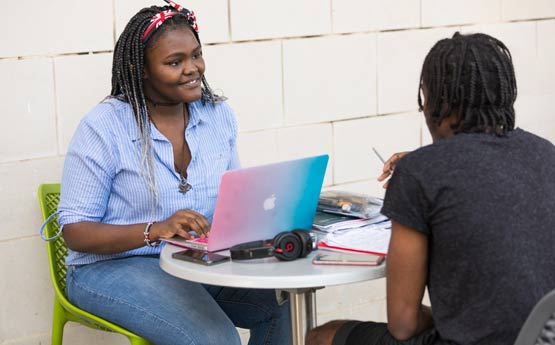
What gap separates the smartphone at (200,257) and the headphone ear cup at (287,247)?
142 millimetres


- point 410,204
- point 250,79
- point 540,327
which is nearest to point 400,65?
point 250,79

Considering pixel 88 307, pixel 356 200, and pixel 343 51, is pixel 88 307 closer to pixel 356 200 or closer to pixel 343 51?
pixel 356 200

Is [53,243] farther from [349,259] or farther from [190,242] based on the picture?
[349,259]

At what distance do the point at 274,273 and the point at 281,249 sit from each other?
0.16 metres

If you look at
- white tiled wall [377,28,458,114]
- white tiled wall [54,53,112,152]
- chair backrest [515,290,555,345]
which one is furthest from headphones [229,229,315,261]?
white tiled wall [377,28,458,114]

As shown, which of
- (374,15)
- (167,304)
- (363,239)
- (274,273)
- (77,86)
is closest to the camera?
(274,273)

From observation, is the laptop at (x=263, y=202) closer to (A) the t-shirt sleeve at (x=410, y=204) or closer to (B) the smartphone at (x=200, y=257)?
(B) the smartphone at (x=200, y=257)

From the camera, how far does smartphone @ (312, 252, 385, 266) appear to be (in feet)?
8.50

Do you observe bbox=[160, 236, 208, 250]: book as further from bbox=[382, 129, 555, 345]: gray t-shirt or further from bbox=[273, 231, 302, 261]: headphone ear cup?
bbox=[382, 129, 555, 345]: gray t-shirt

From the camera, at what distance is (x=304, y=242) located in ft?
8.82

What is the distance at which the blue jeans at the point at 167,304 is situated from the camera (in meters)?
2.95

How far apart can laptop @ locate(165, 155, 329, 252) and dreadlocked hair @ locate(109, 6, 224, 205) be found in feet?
1.18

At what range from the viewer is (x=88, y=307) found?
3.16 meters

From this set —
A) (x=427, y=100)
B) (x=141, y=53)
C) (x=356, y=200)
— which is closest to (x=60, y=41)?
(x=141, y=53)
